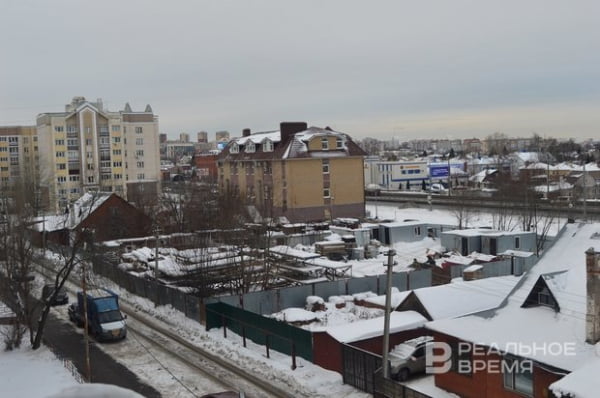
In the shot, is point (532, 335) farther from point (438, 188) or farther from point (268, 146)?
point (438, 188)

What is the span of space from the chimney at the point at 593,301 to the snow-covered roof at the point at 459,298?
5.36m

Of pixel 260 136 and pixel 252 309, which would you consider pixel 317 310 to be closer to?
pixel 252 309

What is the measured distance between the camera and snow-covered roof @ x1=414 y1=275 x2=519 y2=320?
18.6m

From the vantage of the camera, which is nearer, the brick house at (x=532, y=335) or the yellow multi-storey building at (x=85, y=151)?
the brick house at (x=532, y=335)

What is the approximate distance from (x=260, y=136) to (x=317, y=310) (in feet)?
120

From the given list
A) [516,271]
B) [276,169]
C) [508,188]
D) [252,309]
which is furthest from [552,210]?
[252,309]

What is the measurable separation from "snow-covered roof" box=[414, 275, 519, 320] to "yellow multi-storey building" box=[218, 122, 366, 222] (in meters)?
31.1

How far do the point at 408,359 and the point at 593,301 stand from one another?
208 inches

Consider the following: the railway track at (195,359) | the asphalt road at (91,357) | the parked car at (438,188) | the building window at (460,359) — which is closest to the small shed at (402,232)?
the railway track at (195,359)

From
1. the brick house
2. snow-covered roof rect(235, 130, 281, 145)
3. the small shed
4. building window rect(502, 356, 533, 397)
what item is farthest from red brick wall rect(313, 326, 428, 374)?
snow-covered roof rect(235, 130, 281, 145)

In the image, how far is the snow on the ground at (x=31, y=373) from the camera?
15.9m

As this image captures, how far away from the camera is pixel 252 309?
23734 millimetres

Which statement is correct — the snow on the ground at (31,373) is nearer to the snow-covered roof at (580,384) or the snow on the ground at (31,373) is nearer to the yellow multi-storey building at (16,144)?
the snow-covered roof at (580,384)

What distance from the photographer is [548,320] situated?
14039 mm
